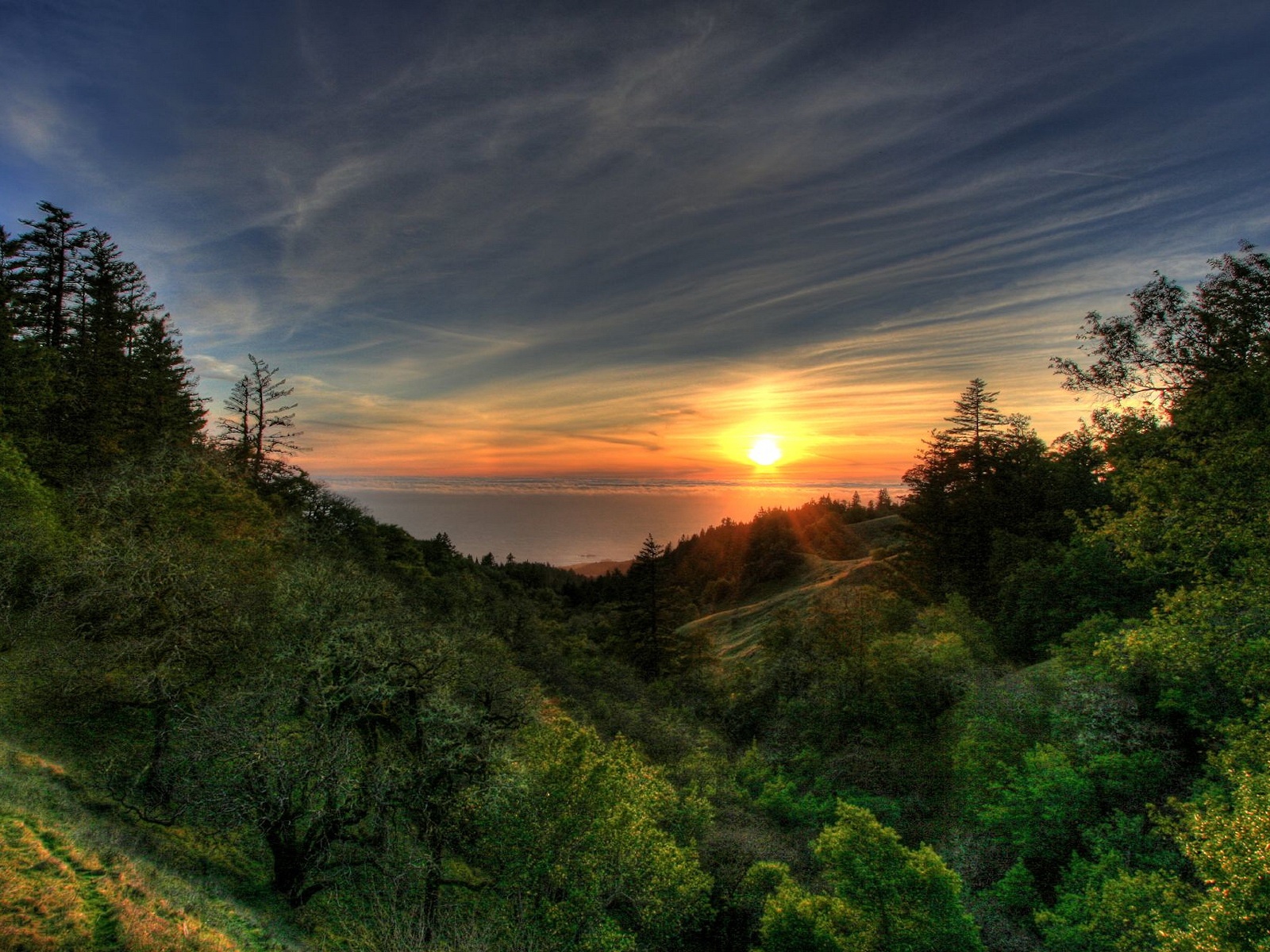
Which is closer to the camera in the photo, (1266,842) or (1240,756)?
(1266,842)

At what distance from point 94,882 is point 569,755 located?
10.6 m

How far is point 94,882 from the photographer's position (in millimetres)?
9914

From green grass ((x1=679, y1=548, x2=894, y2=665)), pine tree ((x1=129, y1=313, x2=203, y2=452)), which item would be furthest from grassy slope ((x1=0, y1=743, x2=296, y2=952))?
green grass ((x1=679, y1=548, x2=894, y2=665))

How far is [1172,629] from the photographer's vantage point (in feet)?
42.5

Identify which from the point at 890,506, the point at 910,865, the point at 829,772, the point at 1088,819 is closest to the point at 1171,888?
the point at 910,865

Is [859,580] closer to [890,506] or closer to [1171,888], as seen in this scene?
[1171,888]

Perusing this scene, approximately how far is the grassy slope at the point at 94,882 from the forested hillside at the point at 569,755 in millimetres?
86

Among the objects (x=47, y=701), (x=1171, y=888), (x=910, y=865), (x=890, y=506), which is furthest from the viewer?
(x=890, y=506)

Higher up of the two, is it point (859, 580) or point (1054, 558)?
point (1054, 558)

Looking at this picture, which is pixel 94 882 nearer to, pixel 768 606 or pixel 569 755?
pixel 569 755

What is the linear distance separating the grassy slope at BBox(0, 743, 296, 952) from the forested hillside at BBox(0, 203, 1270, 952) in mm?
86

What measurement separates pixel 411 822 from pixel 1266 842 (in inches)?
795

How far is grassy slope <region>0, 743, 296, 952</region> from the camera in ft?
27.6

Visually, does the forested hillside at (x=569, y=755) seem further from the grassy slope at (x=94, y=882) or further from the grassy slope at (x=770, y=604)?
the grassy slope at (x=770, y=604)
